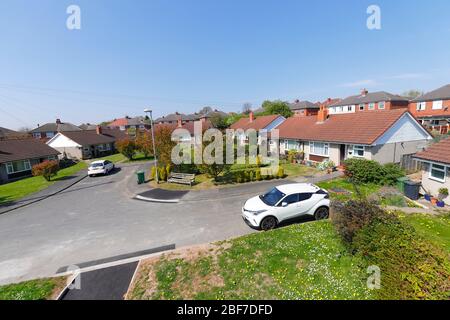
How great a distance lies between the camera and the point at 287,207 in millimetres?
9875

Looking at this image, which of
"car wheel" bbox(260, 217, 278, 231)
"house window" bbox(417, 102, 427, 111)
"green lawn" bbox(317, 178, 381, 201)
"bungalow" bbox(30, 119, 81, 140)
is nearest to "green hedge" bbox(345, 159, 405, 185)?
"green lawn" bbox(317, 178, 381, 201)

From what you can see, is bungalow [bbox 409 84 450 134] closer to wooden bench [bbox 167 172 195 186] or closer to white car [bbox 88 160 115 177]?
wooden bench [bbox 167 172 195 186]

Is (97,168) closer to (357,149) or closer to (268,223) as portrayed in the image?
(268,223)

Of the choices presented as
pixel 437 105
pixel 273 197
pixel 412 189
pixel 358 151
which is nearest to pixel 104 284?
pixel 273 197

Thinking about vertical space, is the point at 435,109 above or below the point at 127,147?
above

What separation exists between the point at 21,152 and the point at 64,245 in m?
28.6

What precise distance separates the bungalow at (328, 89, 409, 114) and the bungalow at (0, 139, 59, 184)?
58.9m

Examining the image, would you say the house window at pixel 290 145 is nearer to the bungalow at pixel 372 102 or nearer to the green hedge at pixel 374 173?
the green hedge at pixel 374 173

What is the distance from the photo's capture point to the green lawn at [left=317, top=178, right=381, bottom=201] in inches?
534

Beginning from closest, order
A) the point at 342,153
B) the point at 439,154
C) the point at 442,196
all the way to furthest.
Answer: the point at 442,196 < the point at 439,154 < the point at 342,153

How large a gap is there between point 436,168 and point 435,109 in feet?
127

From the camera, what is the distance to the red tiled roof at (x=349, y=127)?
18.8m
